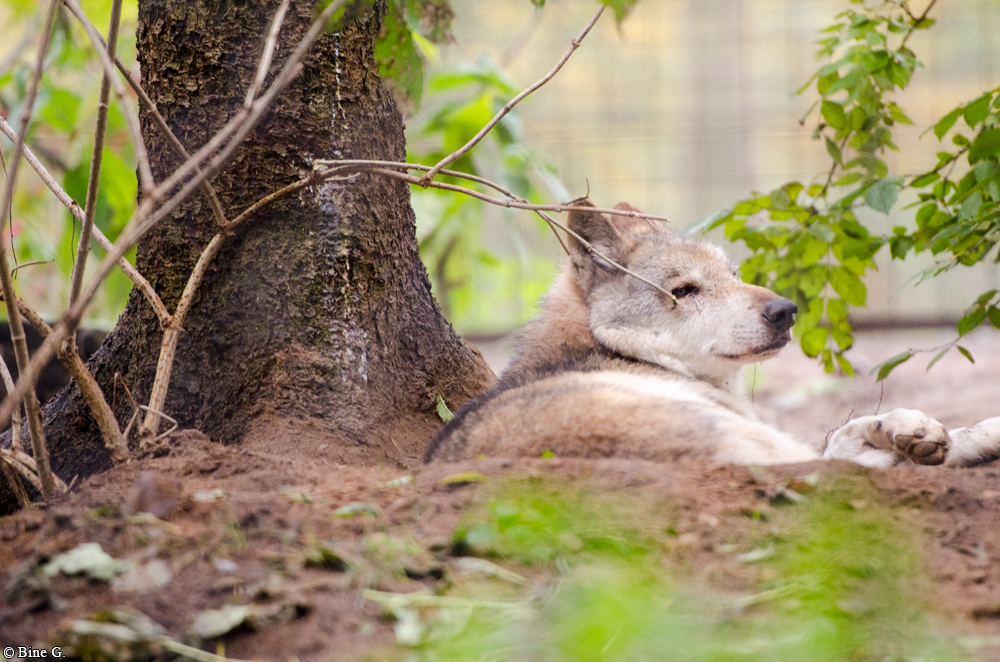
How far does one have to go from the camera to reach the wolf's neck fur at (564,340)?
395 cm

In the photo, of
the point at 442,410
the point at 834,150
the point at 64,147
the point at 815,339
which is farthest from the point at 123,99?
the point at 64,147

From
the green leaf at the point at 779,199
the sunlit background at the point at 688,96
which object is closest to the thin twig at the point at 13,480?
the green leaf at the point at 779,199

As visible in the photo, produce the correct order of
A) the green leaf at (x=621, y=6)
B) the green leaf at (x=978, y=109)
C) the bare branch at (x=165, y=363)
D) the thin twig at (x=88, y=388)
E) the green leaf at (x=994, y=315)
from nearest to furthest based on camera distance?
the green leaf at (x=621, y=6) < the thin twig at (x=88, y=388) < the bare branch at (x=165, y=363) < the green leaf at (x=978, y=109) < the green leaf at (x=994, y=315)

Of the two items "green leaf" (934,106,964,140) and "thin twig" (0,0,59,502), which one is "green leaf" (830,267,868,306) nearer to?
"green leaf" (934,106,964,140)

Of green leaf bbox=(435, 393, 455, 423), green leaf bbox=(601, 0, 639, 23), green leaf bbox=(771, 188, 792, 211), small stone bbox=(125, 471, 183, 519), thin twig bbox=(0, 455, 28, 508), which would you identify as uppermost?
green leaf bbox=(601, 0, 639, 23)

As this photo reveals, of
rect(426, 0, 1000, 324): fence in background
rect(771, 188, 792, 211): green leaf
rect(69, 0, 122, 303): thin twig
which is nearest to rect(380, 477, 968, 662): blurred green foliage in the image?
rect(69, 0, 122, 303): thin twig

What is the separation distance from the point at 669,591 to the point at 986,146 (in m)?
2.62

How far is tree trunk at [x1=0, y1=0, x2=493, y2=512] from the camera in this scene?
3408 mm

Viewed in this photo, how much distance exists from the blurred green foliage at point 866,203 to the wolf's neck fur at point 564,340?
698mm

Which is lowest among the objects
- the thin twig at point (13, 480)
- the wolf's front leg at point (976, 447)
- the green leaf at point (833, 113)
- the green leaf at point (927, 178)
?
the wolf's front leg at point (976, 447)

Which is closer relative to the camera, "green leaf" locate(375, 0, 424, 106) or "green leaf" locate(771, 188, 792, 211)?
"green leaf" locate(375, 0, 424, 106)

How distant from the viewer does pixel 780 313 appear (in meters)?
3.82

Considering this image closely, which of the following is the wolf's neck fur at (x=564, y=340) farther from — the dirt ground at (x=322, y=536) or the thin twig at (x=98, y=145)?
the thin twig at (x=98, y=145)

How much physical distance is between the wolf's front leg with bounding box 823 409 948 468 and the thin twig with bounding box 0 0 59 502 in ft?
8.92
